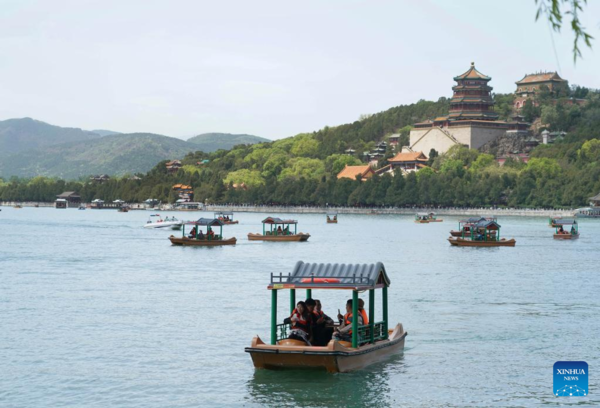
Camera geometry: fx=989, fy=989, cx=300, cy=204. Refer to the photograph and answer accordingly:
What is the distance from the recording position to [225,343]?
110 feet

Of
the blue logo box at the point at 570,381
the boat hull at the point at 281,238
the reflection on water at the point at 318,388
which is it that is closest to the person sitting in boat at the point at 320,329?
the reflection on water at the point at 318,388

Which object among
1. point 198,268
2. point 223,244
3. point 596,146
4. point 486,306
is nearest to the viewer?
point 486,306

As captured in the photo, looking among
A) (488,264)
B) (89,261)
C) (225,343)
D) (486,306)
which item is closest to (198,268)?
(89,261)

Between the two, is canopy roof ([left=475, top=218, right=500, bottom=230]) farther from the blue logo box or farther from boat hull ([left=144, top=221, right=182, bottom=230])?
the blue logo box

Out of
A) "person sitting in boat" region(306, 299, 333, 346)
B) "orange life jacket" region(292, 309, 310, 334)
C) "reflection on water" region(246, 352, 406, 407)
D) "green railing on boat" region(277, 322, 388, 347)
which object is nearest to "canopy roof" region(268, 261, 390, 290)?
"person sitting in boat" region(306, 299, 333, 346)

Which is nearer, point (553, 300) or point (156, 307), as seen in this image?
point (156, 307)

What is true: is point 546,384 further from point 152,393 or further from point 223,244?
point 223,244

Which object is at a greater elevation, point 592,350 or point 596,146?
point 596,146

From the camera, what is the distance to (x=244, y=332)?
35688 millimetres

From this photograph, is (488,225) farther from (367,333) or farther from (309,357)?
(309,357)

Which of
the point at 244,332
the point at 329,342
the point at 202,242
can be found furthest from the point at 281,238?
the point at 329,342

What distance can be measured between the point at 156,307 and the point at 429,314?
11.8 m

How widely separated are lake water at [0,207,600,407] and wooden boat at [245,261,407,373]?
47cm

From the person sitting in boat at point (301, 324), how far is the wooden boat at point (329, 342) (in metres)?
0.16
